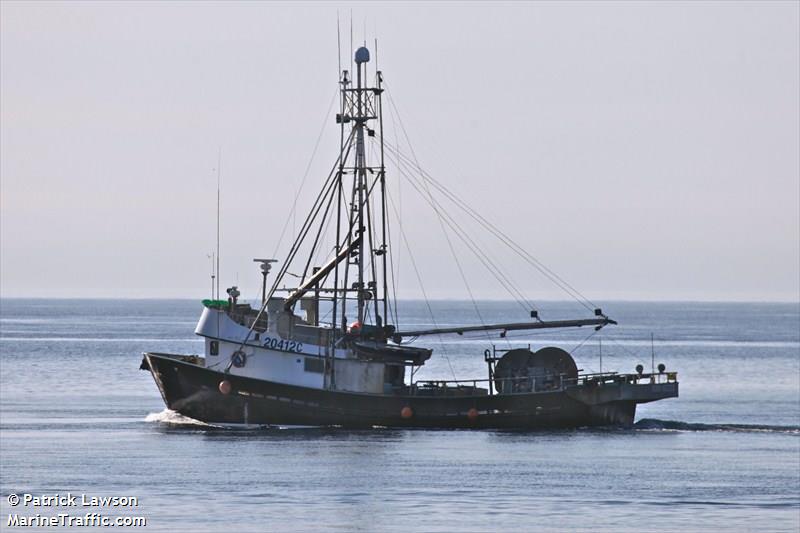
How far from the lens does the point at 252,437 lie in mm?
64500

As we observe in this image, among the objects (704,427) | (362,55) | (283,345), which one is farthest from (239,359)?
(704,427)

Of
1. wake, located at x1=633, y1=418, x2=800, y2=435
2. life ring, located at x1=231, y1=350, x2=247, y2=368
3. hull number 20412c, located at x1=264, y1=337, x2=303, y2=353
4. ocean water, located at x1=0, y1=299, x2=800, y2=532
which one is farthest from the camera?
wake, located at x1=633, y1=418, x2=800, y2=435

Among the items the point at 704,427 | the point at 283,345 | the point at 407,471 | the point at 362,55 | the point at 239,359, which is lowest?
the point at 407,471

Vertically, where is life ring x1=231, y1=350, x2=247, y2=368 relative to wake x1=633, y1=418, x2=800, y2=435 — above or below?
above

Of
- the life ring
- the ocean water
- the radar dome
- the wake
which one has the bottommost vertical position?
the ocean water

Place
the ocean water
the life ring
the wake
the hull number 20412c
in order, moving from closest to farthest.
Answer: the ocean water < the hull number 20412c < the life ring < the wake

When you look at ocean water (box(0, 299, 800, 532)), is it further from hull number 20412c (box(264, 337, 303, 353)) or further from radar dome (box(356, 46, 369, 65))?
radar dome (box(356, 46, 369, 65))

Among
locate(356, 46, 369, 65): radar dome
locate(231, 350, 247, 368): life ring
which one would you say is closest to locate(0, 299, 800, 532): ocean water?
locate(231, 350, 247, 368): life ring

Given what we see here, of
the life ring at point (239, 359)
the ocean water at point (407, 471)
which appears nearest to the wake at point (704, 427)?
the ocean water at point (407, 471)

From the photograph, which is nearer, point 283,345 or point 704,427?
point 283,345

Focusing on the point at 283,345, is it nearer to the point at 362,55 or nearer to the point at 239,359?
the point at 239,359

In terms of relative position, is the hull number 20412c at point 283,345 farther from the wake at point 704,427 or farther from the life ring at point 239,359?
the wake at point 704,427

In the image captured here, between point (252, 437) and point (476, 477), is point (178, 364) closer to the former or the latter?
point (252, 437)

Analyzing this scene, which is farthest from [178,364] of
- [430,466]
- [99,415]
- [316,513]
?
[316,513]
